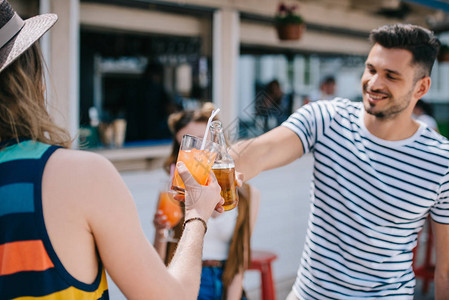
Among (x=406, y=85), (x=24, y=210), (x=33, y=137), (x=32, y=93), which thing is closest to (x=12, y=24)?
(x=32, y=93)

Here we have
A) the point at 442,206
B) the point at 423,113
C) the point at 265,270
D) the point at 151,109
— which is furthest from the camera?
the point at 423,113

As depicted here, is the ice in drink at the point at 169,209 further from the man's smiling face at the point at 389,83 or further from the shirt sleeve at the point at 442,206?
the shirt sleeve at the point at 442,206

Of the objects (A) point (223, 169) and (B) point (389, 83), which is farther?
(B) point (389, 83)

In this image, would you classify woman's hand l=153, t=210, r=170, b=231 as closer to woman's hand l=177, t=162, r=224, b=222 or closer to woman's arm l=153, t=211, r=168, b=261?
woman's arm l=153, t=211, r=168, b=261

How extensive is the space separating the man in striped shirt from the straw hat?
0.89 meters

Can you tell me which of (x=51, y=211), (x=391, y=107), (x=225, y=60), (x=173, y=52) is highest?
(x=173, y=52)

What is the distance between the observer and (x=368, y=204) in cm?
184

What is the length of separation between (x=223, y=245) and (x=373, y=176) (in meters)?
0.93

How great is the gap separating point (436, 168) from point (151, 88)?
4.41 m

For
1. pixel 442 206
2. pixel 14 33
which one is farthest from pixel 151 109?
pixel 14 33

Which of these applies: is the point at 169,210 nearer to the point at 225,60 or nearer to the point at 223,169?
the point at 223,169

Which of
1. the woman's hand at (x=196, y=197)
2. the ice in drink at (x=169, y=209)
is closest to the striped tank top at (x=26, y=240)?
the woman's hand at (x=196, y=197)

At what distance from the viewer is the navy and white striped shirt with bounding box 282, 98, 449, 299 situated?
5.94ft

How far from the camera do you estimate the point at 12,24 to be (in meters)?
1.15
